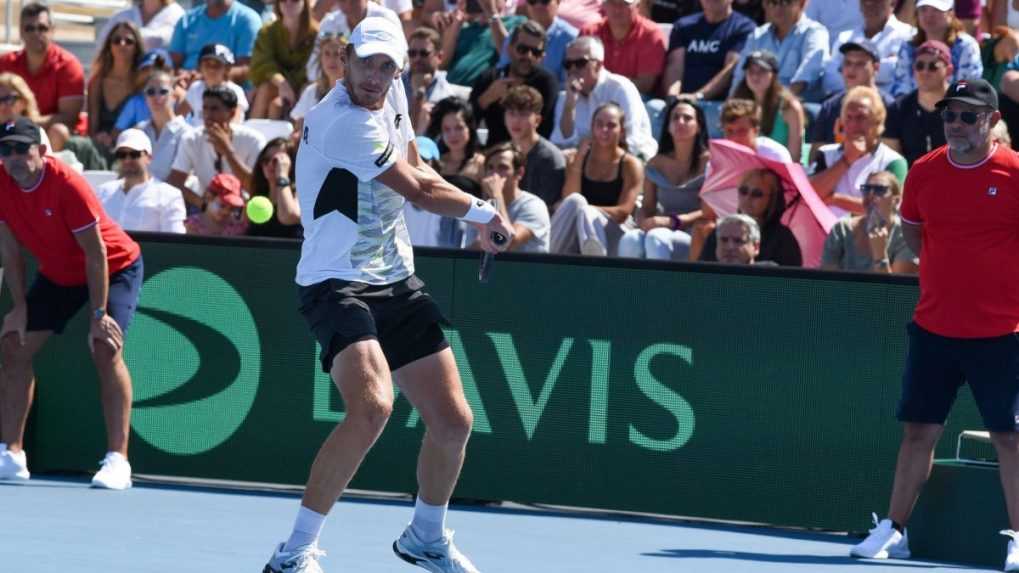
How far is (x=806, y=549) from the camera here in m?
7.80

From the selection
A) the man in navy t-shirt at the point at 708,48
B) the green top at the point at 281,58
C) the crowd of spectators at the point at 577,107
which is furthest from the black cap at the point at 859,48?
the green top at the point at 281,58

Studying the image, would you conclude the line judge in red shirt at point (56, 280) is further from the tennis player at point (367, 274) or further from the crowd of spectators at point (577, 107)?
the tennis player at point (367, 274)

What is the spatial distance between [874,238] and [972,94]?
238 centimetres

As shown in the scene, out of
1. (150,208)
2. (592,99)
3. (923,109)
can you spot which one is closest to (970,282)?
(923,109)

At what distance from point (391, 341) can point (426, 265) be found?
292 cm

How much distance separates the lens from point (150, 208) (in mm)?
10703

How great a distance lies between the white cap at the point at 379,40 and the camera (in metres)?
5.55

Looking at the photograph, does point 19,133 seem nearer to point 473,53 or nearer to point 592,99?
point 592,99

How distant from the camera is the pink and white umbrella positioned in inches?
387

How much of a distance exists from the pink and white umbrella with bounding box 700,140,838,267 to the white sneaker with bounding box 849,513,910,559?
2.56 meters

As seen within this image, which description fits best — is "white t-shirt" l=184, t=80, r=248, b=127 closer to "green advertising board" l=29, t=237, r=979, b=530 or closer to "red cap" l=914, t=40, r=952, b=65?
"green advertising board" l=29, t=237, r=979, b=530

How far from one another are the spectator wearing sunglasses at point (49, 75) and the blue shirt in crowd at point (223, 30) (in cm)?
108

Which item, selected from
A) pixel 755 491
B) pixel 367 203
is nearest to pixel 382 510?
pixel 755 491

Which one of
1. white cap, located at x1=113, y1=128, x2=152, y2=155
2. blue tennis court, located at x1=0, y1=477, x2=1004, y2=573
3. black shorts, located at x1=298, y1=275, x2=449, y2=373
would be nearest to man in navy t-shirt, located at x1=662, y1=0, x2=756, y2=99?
white cap, located at x1=113, y1=128, x2=152, y2=155
